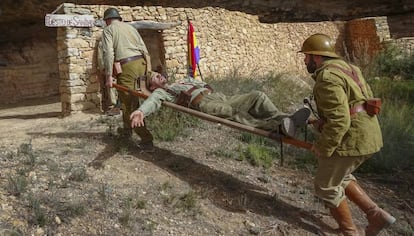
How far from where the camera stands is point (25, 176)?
12.4 feet

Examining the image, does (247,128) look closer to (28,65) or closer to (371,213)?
(371,213)

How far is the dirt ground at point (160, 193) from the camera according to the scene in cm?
325

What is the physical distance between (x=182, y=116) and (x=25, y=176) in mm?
2388

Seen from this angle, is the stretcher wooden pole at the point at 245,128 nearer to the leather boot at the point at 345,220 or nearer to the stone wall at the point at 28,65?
the leather boot at the point at 345,220

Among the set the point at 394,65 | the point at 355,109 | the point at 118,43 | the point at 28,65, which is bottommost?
the point at 28,65

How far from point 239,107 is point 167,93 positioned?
79 cm

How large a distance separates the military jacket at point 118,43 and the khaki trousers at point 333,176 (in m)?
2.82

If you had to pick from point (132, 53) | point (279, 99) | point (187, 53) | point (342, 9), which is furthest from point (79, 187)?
point (342, 9)

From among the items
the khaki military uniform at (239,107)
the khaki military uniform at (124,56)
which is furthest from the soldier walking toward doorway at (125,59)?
the khaki military uniform at (239,107)

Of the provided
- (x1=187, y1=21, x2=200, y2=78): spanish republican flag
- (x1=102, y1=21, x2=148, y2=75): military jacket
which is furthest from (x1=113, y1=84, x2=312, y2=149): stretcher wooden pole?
(x1=187, y1=21, x2=200, y2=78): spanish republican flag

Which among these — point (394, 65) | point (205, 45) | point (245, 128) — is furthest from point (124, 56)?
point (394, 65)

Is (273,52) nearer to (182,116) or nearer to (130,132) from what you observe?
(182,116)

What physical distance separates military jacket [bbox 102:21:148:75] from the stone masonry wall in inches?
95.3

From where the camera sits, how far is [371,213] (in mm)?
3326
